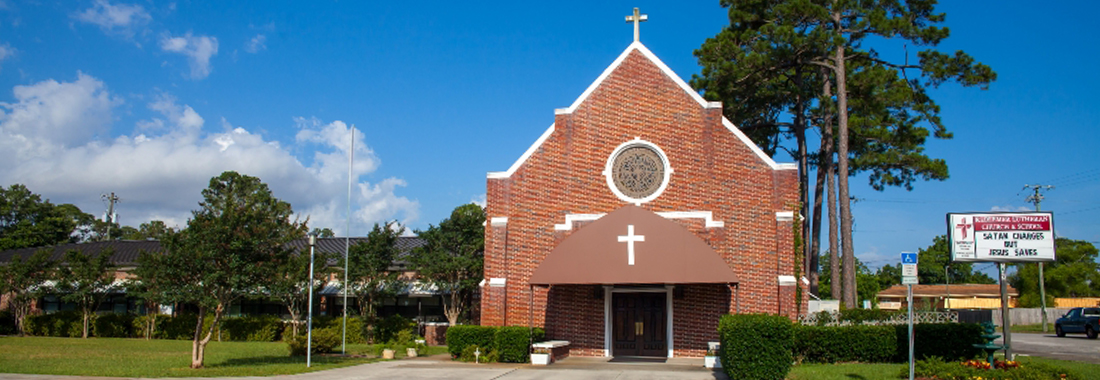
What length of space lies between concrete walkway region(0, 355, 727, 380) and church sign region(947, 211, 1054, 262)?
20.4ft

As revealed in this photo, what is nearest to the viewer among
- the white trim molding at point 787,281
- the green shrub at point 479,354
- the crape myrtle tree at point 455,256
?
the white trim molding at point 787,281

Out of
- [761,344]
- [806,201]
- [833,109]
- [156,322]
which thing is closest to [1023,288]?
[806,201]

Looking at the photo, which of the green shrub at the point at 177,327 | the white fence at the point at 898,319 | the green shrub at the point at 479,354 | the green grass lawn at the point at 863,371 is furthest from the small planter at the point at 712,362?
the green shrub at the point at 177,327

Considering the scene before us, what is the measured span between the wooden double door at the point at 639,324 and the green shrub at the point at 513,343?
10.6 ft

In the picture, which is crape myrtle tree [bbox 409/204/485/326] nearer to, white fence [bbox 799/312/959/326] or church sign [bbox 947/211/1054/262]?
white fence [bbox 799/312/959/326]

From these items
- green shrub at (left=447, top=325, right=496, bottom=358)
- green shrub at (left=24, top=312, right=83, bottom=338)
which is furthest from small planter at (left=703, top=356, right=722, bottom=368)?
green shrub at (left=24, top=312, right=83, bottom=338)

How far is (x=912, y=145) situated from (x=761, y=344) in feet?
61.1

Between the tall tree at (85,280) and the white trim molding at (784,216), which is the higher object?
the white trim molding at (784,216)

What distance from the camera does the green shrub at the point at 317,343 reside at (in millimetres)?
24969

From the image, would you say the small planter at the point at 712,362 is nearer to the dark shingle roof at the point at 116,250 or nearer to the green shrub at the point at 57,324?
the green shrub at the point at 57,324

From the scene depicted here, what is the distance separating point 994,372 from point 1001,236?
12.1 feet

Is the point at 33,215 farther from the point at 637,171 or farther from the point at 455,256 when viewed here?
the point at 637,171

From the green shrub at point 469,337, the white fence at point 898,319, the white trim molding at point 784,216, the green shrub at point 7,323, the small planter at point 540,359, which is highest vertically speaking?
the white trim molding at point 784,216

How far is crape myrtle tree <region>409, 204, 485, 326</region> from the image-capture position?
32.2m
